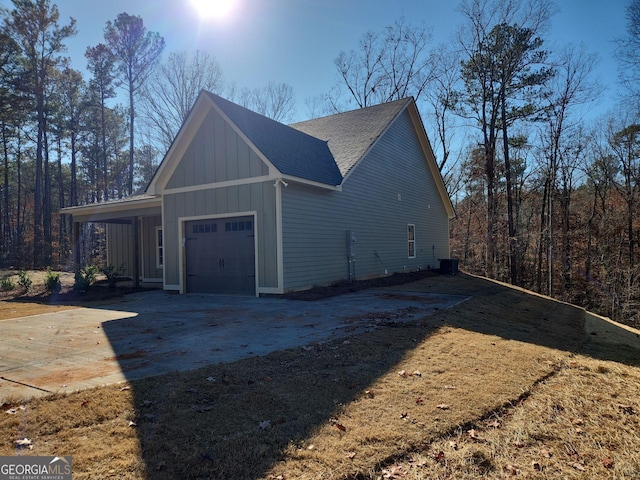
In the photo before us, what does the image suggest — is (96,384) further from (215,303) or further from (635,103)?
(635,103)

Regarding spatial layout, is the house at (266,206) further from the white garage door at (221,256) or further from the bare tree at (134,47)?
the bare tree at (134,47)

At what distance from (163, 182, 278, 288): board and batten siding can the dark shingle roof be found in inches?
35.6

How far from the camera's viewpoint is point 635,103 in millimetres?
15570

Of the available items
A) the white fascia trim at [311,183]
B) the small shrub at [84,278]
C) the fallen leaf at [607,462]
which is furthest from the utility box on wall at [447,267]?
the fallen leaf at [607,462]

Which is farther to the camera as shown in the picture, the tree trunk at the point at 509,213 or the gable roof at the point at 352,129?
the tree trunk at the point at 509,213

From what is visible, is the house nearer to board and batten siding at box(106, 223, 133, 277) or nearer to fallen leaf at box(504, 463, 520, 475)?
board and batten siding at box(106, 223, 133, 277)

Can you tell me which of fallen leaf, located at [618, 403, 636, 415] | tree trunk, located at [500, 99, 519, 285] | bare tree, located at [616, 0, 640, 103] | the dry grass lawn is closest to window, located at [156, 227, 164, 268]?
the dry grass lawn

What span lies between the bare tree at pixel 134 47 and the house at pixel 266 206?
15.2 meters

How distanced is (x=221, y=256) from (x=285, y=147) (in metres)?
3.66

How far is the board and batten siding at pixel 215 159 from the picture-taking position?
10.5m

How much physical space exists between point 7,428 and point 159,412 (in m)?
1.07

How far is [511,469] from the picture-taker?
8.64 ft

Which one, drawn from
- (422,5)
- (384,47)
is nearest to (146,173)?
(384,47)

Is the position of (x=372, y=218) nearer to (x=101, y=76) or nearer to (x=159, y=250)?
(x=159, y=250)
